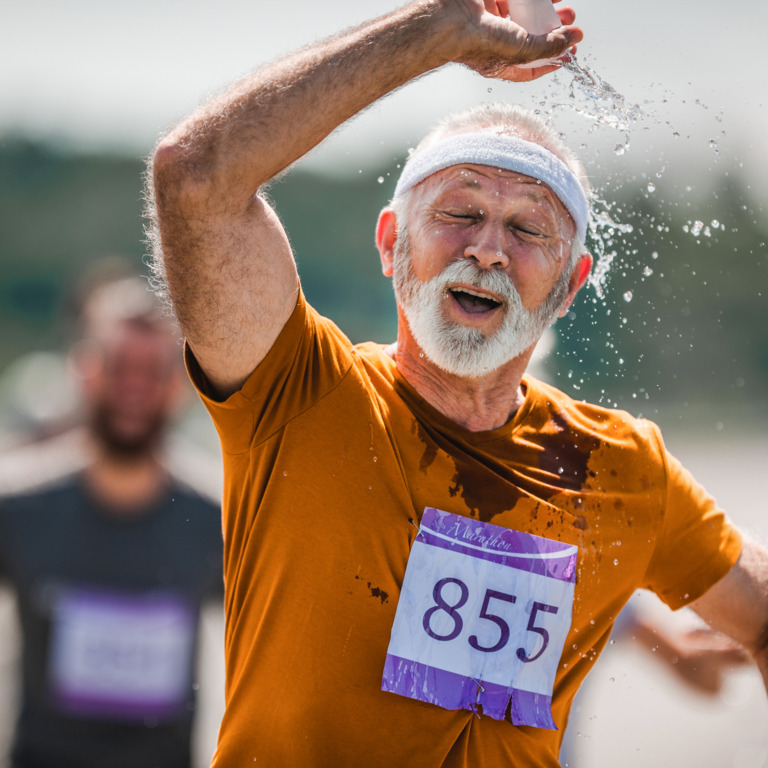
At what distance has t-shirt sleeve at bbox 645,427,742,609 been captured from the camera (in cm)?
284

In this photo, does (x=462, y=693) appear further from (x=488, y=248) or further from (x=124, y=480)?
(x=124, y=480)

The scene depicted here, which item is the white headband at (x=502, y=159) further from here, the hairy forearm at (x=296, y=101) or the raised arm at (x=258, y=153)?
the hairy forearm at (x=296, y=101)

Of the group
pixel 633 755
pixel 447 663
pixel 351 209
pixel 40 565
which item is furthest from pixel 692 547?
pixel 351 209

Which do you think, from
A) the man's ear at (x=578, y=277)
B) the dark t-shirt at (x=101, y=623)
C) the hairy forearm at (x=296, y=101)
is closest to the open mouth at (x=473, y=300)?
the man's ear at (x=578, y=277)

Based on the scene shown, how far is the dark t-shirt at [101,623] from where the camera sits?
3744 mm

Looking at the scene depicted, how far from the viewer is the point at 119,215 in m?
21.8

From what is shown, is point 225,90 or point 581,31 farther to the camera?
point 581,31

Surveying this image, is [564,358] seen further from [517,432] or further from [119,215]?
[119,215]

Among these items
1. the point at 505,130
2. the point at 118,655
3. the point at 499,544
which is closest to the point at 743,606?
the point at 499,544

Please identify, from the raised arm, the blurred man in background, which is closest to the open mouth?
the raised arm

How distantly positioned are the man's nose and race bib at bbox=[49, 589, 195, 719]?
211 cm

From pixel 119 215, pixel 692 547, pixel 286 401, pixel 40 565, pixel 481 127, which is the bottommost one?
pixel 40 565

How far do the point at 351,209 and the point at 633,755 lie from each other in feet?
56.0

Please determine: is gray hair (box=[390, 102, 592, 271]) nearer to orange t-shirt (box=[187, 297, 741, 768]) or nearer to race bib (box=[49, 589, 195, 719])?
orange t-shirt (box=[187, 297, 741, 768])
